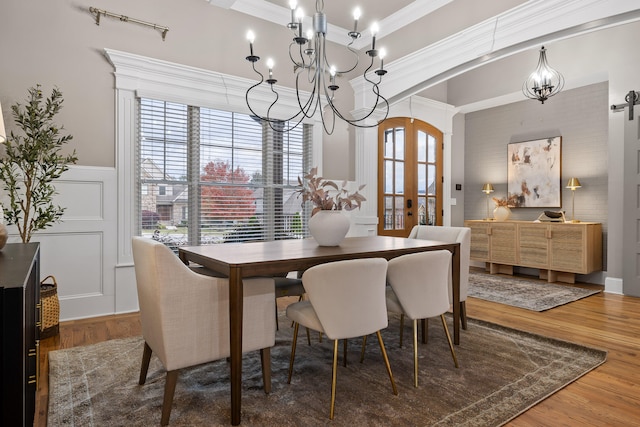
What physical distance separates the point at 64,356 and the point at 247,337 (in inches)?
58.5

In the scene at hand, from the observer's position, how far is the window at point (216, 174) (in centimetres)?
385

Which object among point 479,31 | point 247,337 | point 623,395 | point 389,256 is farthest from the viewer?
point 479,31

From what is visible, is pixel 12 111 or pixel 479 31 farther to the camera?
pixel 479 31

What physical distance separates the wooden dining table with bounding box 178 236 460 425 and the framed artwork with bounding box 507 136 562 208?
12.2 feet

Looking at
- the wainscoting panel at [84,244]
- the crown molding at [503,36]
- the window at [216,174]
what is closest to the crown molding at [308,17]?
the crown molding at [503,36]

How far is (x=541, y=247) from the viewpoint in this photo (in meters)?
5.40

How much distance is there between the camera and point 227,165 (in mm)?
4262

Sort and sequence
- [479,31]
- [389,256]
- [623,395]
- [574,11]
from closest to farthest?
[623,395] → [389,256] → [574,11] → [479,31]

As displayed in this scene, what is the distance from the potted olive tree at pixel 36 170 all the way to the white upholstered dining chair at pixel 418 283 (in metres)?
2.62

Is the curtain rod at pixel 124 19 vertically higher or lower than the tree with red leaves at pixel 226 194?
higher

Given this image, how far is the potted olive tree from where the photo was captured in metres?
3.00

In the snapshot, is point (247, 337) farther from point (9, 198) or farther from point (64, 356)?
point (9, 198)

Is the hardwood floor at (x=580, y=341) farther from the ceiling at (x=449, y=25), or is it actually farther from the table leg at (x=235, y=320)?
the ceiling at (x=449, y=25)

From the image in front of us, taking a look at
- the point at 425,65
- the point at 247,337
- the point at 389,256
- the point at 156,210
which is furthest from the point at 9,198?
the point at 425,65
